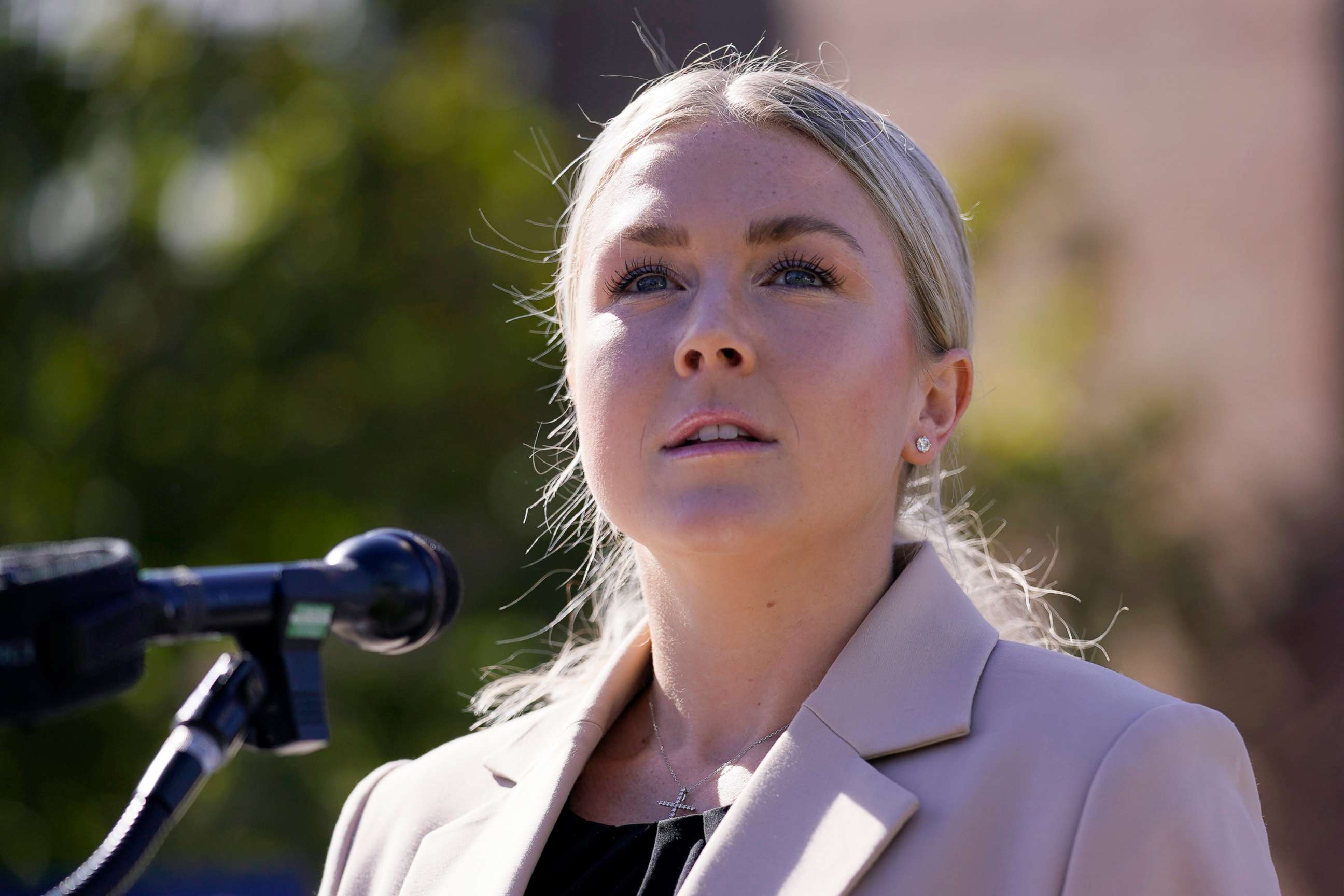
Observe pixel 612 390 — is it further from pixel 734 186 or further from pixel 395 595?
pixel 395 595

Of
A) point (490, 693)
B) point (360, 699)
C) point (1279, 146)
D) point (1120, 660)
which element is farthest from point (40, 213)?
point (1279, 146)

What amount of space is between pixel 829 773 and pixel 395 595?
0.68 m

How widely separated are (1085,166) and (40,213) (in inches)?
226

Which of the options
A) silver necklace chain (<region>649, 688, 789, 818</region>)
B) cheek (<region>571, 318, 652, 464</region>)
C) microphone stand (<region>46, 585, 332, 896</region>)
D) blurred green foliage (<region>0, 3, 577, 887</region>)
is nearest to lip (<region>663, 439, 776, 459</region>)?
cheek (<region>571, 318, 652, 464</region>)

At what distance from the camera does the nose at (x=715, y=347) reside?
2.04 m

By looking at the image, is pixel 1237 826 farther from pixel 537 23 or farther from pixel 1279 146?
pixel 537 23

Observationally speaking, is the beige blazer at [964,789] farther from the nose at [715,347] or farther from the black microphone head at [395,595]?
the black microphone head at [395,595]

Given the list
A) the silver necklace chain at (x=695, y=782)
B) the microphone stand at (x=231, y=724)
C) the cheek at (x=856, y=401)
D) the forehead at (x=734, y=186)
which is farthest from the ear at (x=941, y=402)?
the microphone stand at (x=231, y=724)

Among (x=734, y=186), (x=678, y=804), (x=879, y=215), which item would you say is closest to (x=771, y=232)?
(x=734, y=186)

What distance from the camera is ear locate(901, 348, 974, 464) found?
7.52ft

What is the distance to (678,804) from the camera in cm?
217

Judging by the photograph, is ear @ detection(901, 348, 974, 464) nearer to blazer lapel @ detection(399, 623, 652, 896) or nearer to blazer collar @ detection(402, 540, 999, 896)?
blazer collar @ detection(402, 540, 999, 896)

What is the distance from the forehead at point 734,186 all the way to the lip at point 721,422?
29cm

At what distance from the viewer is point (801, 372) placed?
6.70ft
